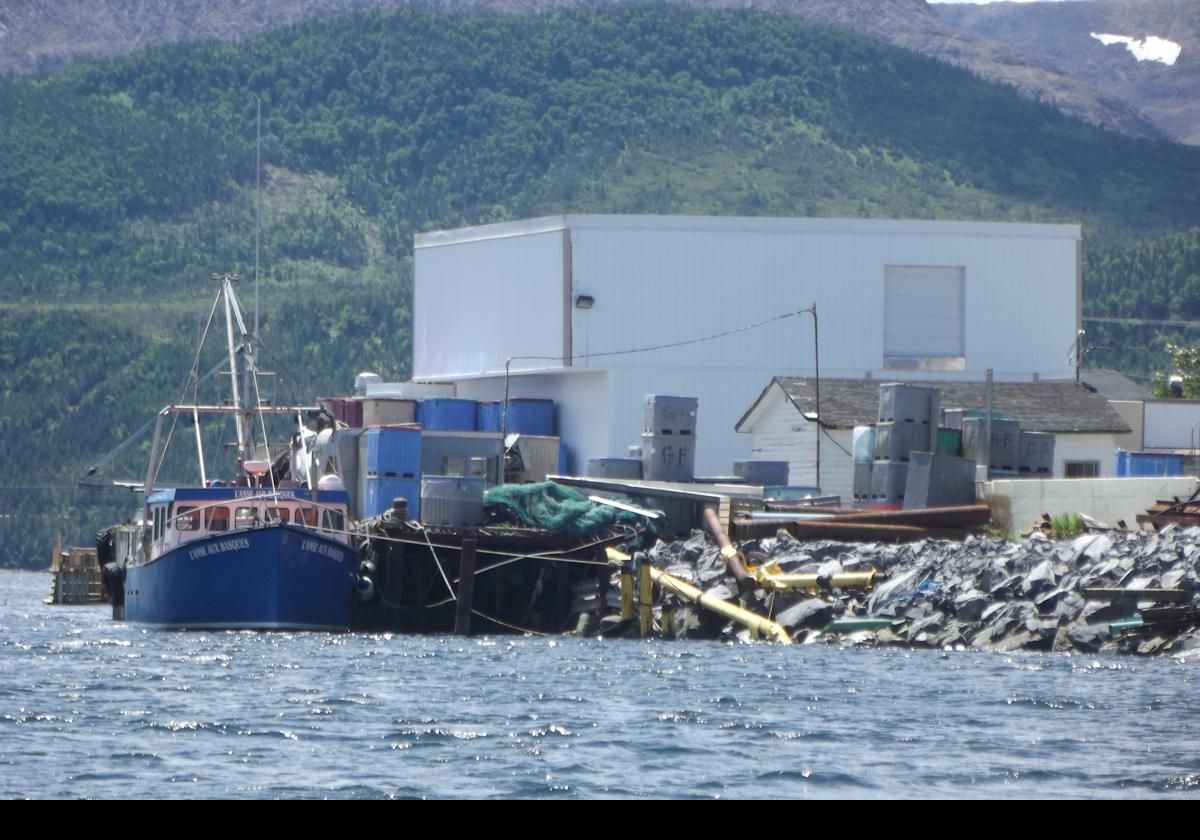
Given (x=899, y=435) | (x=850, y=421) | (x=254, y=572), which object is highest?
(x=850, y=421)

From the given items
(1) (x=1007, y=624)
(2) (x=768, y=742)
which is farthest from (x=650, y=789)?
(1) (x=1007, y=624)

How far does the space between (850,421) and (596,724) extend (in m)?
29.6

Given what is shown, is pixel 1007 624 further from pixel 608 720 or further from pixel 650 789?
pixel 650 789

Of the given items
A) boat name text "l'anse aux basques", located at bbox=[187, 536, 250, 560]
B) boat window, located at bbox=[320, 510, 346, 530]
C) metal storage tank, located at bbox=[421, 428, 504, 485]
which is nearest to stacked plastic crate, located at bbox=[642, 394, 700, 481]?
metal storage tank, located at bbox=[421, 428, 504, 485]

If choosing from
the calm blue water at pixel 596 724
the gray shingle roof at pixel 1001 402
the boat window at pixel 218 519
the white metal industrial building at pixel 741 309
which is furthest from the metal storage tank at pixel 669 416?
the calm blue water at pixel 596 724

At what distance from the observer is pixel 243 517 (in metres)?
42.5

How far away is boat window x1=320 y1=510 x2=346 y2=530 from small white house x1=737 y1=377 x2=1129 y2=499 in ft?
43.3

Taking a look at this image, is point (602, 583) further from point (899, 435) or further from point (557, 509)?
point (899, 435)

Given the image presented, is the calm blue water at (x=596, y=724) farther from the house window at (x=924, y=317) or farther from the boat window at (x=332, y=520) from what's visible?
the house window at (x=924, y=317)

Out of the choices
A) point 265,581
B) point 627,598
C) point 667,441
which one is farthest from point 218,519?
point 667,441

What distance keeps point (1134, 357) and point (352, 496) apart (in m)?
97.5

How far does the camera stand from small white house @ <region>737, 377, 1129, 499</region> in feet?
171

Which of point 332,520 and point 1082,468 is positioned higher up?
point 1082,468

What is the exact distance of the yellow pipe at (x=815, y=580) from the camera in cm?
3688
